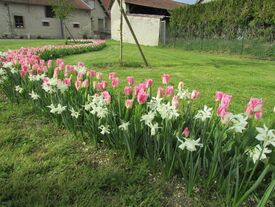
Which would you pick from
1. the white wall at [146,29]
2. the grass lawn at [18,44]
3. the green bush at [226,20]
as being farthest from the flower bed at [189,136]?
the white wall at [146,29]

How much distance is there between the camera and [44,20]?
28.0 metres

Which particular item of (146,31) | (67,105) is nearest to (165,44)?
→ (146,31)

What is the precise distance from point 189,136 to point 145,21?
21298 millimetres

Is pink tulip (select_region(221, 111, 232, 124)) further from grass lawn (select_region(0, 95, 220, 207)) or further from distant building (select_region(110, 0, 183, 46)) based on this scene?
distant building (select_region(110, 0, 183, 46))

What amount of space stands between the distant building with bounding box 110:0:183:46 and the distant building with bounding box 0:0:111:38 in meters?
4.45

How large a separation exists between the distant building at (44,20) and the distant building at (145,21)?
4452 millimetres

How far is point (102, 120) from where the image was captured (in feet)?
8.05

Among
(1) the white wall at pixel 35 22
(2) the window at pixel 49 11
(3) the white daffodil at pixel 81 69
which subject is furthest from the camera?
(2) the window at pixel 49 11

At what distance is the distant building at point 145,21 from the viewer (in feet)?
67.5

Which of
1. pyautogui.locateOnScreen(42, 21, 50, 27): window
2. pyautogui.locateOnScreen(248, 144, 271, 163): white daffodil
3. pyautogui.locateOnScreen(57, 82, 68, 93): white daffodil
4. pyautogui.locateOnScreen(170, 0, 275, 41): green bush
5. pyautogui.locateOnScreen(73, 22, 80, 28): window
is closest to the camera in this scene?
pyautogui.locateOnScreen(248, 144, 271, 163): white daffodil

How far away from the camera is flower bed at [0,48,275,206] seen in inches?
66.4

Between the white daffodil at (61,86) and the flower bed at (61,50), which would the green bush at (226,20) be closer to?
the flower bed at (61,50)

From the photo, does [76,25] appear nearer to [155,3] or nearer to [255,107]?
[155,3]

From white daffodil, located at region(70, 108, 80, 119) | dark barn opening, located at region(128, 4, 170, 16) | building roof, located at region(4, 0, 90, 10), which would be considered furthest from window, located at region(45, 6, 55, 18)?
white daffodil, located at region(70, 108, 80, 119)
